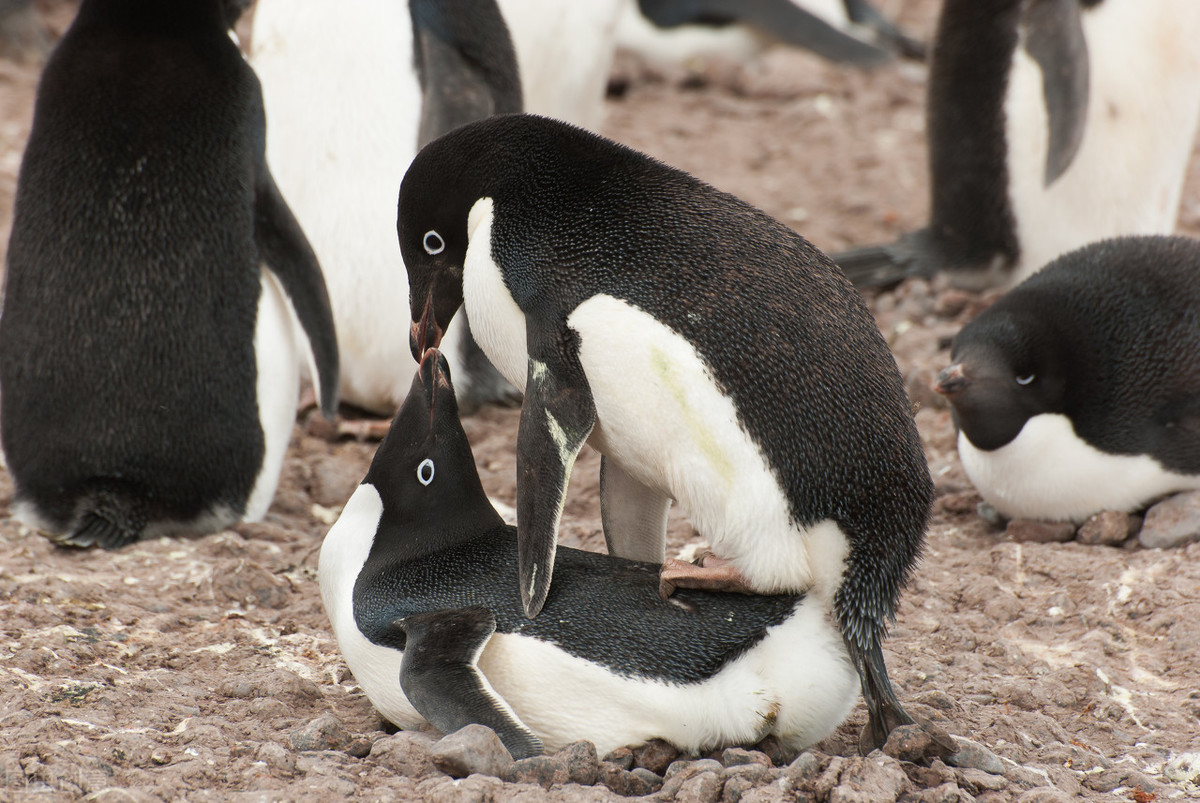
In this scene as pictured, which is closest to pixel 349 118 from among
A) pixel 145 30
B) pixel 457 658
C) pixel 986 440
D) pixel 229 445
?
pixel 145 30

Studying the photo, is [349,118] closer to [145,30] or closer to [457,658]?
[145,30]

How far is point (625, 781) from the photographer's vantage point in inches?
84.0

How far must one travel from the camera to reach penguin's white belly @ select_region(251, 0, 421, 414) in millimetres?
4105

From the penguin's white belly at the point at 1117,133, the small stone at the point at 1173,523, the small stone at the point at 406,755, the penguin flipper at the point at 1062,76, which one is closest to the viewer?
the small stone at the point at 406,755

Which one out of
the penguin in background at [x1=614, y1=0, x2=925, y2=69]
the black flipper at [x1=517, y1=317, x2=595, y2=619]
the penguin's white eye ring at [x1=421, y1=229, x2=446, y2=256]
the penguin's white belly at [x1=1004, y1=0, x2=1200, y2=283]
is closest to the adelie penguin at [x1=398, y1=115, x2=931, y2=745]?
the black flipper at [x1=517, y1=317, x2=595, y2=619]

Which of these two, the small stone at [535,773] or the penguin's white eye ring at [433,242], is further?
the penguin's white eye ring at [433,242]

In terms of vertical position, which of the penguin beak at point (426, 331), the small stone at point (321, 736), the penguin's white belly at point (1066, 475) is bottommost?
the small stone at point (321, 736)

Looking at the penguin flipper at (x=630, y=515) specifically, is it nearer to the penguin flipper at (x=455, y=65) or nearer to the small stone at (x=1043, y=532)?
the small stone at (x=1043, y=532)

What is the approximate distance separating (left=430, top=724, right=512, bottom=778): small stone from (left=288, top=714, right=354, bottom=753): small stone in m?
0.26

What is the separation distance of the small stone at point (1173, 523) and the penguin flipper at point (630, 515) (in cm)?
130

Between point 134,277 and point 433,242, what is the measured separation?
1.05m

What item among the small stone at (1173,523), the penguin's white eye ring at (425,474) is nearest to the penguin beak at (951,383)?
the small stone at (1173,523)

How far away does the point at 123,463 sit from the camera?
3240 millimetres

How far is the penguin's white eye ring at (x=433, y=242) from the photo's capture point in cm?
252
